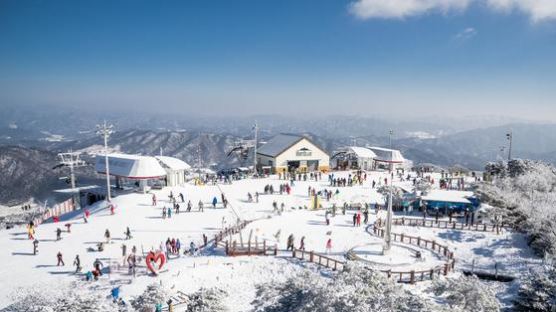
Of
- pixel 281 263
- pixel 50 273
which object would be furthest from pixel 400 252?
pixel 50 273

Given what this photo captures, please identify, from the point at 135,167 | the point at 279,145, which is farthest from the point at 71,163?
the point at 279,145

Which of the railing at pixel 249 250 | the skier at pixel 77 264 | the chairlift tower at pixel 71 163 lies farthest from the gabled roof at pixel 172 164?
the skier at pixel 77 264

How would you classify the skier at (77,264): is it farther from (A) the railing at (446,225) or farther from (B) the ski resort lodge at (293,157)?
(B) the ski resort lodge at (293,157)

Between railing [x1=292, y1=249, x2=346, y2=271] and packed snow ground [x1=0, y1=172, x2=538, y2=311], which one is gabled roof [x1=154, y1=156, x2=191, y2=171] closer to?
packed snow ground [x1=0, y1=172, x2=538, y2=311]

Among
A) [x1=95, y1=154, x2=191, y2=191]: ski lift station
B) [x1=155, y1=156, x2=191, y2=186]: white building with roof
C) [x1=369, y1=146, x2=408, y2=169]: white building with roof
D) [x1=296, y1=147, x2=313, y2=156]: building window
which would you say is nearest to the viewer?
[x1=95, y1=154, x2=191, y2=191]: ski lift station

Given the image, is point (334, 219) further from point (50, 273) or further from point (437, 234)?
point (50, 273)

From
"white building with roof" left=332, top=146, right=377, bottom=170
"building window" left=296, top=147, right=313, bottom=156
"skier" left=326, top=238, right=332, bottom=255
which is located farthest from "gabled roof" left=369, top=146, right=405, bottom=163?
"skier" left=326, top=238, right=332, bottom=255

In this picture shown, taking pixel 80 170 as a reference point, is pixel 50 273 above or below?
above
